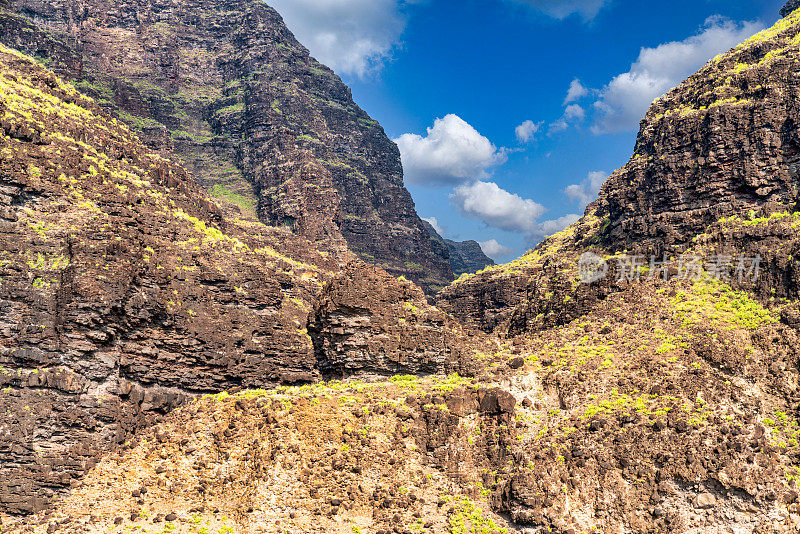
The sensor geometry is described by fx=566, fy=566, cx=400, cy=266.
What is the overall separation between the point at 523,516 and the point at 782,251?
19.9 meters

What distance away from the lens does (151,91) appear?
12938 cm

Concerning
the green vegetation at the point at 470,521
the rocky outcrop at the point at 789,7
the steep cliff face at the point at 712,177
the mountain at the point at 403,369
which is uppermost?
the rocky outcrop at the point at 789,7

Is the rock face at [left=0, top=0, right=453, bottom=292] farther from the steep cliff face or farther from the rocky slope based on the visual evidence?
the steep cliff face

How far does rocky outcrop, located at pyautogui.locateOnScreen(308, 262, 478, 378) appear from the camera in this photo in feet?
106

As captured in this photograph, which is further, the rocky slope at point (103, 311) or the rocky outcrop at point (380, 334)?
the rocky outcrop at point (380, 334)

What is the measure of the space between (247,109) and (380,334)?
113764 mm

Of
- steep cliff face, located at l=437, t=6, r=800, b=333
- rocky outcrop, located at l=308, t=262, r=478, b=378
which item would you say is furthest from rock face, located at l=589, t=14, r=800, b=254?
rocky outcrop, located at l=308, t=262, r=478, b=378

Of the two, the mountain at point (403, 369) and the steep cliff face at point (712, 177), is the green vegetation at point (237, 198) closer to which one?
the mountain at point (403, 369)

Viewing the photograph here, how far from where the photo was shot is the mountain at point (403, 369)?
2470cm

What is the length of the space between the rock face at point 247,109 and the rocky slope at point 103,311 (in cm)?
7369

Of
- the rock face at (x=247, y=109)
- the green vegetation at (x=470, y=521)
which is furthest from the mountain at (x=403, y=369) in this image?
the rock face at (x=247, y=109)

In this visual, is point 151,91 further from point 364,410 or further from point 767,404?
point 767,404

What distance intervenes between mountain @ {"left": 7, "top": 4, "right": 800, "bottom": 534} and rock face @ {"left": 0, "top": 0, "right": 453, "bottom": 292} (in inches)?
3056

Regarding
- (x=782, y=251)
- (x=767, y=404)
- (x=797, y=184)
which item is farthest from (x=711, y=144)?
(x=767, y=404)
